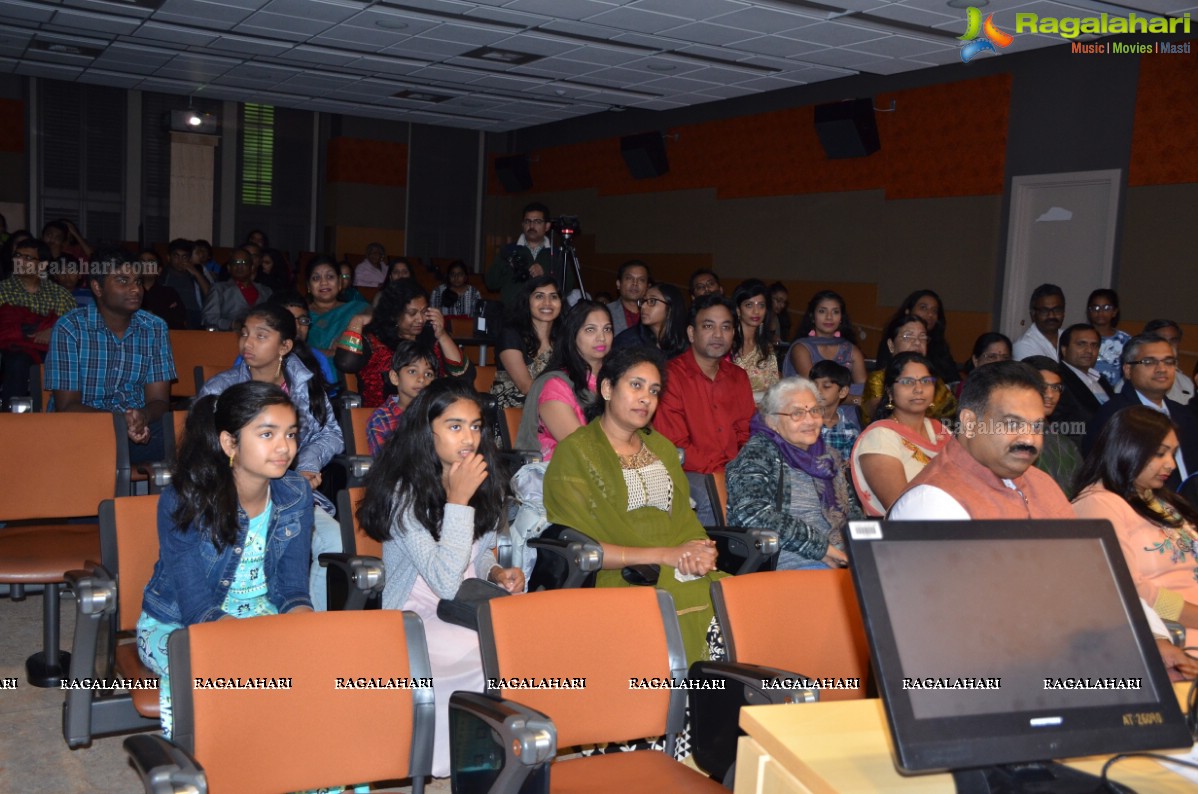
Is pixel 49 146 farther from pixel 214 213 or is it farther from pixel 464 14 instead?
pixel 464 14

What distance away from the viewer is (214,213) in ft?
41.7

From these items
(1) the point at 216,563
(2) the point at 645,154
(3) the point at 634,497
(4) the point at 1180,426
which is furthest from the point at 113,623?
(2) the point at 645,154

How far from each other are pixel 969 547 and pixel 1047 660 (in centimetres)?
17

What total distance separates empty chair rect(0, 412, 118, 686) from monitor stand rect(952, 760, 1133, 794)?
2459mm

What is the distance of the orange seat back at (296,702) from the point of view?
164 cm

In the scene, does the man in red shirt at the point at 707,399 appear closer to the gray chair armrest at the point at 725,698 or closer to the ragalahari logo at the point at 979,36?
the gray chair armrest at the point at 725,698

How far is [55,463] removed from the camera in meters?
3.08

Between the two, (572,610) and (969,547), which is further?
(572,610)

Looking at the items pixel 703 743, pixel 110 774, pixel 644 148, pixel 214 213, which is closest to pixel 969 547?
pixel 703 743

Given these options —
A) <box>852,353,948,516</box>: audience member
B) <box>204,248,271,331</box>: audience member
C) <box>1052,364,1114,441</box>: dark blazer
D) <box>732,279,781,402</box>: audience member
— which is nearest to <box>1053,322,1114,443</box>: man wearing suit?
<box>1052,364,1114,441</box>: dark blazer

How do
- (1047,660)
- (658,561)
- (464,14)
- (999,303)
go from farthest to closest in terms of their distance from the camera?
(999,303) → (464,14) → (658,561) → (1047,660)

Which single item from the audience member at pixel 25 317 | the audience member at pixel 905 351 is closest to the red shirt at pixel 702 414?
Answer: the audience member at pixel 905 351

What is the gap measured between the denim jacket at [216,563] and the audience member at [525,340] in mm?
1981

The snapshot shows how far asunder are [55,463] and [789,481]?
2.26 meters
